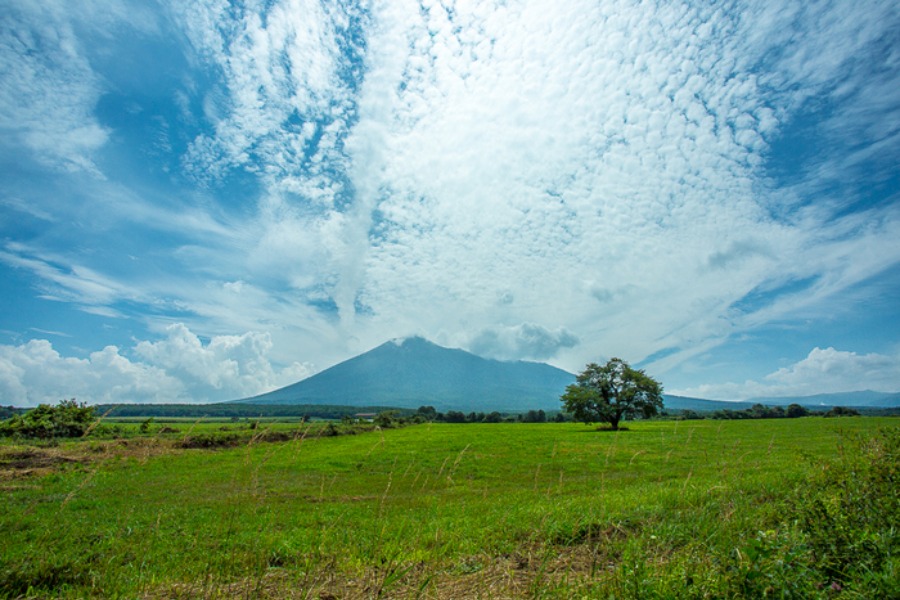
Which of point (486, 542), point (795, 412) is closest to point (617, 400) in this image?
point (486, 542)

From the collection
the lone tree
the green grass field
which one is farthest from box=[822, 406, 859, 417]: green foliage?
the green grass field

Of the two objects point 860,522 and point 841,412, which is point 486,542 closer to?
point 860,522

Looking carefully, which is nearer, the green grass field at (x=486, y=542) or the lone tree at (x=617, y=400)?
the green grass field at (x=486, y=542)

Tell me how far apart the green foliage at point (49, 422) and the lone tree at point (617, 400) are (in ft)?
170

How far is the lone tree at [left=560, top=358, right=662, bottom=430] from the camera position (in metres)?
58.0

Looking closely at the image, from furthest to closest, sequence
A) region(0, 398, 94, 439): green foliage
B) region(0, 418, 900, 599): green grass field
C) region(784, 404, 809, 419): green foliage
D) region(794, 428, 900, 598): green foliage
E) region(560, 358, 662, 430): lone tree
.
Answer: region(784, 404, 809, 419): green foliage, region(560, 358, 662, 430): lone tree, region(0, 398, 94, 439): green foliage, region(0, 418, 900, 599): green grass field, region(794, 428, 900, 598): green foliage

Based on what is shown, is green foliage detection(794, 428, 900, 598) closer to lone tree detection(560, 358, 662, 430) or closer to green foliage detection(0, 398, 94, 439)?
green foliage detection(0, 398, 94, 439)

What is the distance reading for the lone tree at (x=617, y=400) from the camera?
58.0 m

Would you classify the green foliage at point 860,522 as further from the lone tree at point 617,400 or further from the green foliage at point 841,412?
the green foliage at point 841,412

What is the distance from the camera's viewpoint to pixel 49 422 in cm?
3594

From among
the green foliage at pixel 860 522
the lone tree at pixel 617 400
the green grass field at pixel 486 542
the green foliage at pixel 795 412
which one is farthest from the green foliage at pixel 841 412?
the green foliage at pixel 860 522

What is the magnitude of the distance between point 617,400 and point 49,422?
197 feet

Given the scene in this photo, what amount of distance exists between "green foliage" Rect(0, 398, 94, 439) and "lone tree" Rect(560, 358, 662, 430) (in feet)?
170

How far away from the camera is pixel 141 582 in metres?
5.25
